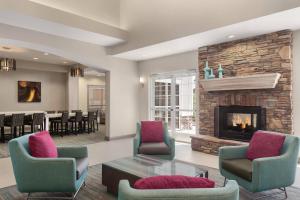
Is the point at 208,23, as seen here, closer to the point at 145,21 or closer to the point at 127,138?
the point at 145,21

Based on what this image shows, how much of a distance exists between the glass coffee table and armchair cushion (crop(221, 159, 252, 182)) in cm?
45

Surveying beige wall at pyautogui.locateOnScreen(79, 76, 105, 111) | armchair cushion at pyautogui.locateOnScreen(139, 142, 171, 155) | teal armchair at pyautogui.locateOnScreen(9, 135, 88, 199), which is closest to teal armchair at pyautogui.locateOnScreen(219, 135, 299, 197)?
armchair cushion at pyautogui.locateOnScreen(139, 142, 171, 155)

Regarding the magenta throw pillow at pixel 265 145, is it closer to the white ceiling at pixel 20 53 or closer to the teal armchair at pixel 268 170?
the teal armchair at pixel 268 170

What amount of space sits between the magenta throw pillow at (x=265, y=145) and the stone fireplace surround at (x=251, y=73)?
5.79 ft

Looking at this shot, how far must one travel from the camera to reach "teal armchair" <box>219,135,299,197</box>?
9.50ft

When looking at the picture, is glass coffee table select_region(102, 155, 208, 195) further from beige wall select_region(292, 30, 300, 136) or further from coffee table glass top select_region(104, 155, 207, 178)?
beige wall select_region(292, 30, 300, 136)

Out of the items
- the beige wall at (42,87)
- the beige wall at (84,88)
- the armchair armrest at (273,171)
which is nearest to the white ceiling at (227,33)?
the armchair armrest at (273,171)

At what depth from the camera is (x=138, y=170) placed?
309 cm

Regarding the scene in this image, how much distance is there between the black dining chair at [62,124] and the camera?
856 centimetres

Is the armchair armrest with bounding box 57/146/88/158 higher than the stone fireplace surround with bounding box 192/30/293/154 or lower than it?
lower

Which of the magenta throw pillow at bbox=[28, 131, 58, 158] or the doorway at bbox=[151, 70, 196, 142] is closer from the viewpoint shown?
the magenta throw pillow at bbox=[28, 131, 58, 158]

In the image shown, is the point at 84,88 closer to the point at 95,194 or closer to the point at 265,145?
the point at 95,194

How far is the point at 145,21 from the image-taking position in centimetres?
637

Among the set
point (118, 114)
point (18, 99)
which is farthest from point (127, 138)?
point (18, 99)
